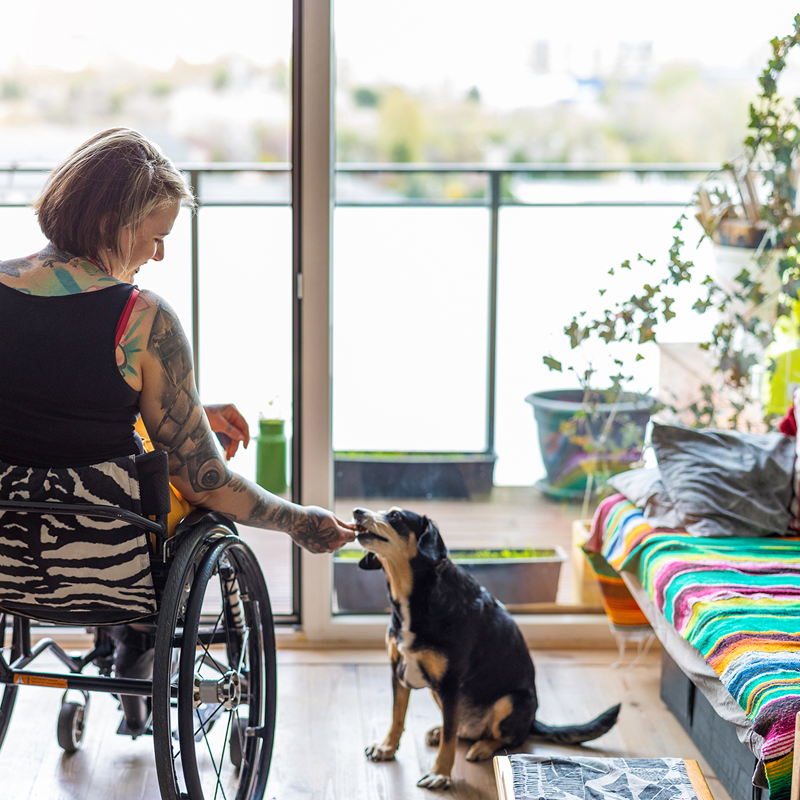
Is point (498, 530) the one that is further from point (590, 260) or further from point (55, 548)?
point (55, 548)

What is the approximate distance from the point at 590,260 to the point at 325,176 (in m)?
0.83

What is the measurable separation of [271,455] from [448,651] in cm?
97

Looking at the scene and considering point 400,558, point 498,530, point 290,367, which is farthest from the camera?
point 498,530

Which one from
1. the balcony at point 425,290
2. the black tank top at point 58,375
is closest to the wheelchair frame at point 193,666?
the black tank top at point 58,375

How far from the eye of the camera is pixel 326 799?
6.43 feet

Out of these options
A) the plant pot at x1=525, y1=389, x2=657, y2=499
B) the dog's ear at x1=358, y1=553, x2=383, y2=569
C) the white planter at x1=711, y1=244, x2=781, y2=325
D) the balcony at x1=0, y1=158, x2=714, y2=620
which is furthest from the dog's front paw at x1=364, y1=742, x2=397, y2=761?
the white planter at x1=711, y1=244, x2=781, y2=325

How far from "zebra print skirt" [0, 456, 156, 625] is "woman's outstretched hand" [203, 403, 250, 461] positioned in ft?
1.53

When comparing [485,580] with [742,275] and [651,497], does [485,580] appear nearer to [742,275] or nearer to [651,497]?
[651,497]

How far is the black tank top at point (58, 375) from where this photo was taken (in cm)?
138

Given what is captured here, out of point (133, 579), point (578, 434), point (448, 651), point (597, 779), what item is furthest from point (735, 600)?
point (133, 579)

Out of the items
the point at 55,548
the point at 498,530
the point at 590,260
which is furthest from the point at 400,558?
the point at 590,260

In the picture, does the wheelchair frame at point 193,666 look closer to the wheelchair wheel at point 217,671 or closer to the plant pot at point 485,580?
the wheelchair wheel at point 217,671

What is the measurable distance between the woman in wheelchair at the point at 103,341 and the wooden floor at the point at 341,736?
25.2 inches

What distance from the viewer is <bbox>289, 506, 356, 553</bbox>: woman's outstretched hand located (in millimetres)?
1740
